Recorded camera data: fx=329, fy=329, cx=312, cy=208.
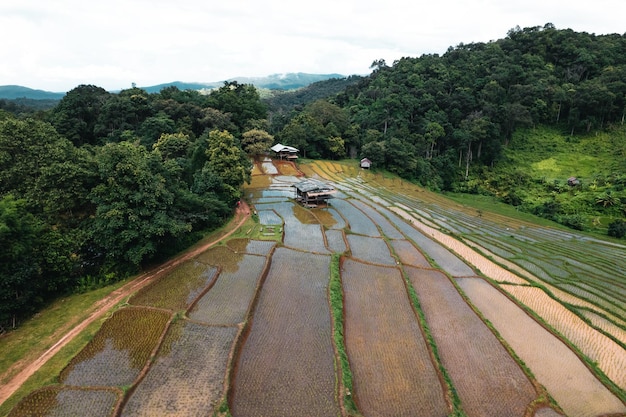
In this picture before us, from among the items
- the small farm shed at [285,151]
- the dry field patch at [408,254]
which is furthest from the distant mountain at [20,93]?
the dry field patch at [408,254]

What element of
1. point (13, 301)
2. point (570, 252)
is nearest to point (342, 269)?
point (13, 301)

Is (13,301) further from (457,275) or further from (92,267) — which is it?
(457,275)

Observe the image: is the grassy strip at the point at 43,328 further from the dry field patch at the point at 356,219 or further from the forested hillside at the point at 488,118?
the forested hillside at the point at 488,118

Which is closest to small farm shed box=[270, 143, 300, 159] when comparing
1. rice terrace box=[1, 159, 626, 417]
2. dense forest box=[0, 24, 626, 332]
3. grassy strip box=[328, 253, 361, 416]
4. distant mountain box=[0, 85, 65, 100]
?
dense forest box=[0, 24, 626, 332]

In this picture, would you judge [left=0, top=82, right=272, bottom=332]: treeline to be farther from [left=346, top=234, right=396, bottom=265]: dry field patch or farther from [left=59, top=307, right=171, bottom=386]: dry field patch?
Result: [left=346, top=234, right=396, bottom=265]: dry field patch

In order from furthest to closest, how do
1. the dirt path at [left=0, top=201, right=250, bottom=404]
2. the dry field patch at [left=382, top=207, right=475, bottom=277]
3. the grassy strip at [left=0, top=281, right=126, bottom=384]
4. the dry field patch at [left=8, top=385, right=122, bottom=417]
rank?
the dry field patch at [left=382, top=207, right=475, bottom=277], the grassy strip at [left=0, top=281, right=126, bottom=384], the dirt path at [left=0, top=201, right=250, bottom=404], the dry field patch at [left=8, top=385, right=122, bottom=417]
